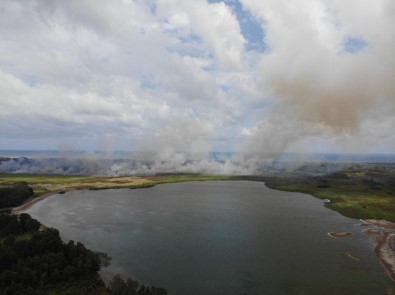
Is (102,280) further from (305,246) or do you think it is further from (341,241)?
(341,241)

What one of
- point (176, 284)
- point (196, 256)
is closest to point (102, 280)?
point (176, 284)

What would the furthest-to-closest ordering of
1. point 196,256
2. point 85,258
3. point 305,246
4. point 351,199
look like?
point 351,199
point 305,246
point 196,256
point 85,258

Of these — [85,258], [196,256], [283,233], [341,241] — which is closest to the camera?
[85,258]

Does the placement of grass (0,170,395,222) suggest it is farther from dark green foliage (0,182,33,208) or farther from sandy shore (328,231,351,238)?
sandy shore (328,231,351,238)

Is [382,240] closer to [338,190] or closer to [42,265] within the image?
[42,265]

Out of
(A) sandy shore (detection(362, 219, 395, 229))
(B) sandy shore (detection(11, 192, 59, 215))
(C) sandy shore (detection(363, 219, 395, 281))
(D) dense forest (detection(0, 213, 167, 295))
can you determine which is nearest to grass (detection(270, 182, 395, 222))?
(A) sandy shore (detection(362, 219, 395, 229))

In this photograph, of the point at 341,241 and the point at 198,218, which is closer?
the point at 341,241
